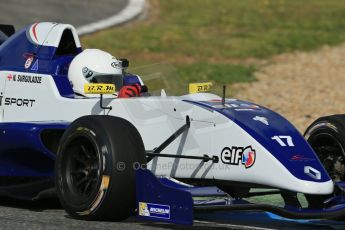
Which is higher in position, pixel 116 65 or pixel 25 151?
pixel 116 65

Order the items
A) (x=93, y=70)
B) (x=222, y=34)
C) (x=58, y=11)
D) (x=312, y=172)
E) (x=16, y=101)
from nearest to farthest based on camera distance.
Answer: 1. (x=312, y=172)
2. (x=93, y=70)
3. (x=16, y=101)
4. (x=222, y=34)
5. (x=58, y=11)

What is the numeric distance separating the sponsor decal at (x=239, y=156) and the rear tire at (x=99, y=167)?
64 cm

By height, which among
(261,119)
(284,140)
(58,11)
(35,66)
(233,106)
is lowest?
(284,140)

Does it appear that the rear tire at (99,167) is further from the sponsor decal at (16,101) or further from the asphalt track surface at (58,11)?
the asphalt track surface at (58,11)

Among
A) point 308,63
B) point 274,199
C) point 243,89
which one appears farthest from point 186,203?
point 308,63

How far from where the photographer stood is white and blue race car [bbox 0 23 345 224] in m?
7.09

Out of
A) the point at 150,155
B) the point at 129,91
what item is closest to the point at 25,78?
the point at 129,91

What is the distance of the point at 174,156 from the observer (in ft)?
24.7

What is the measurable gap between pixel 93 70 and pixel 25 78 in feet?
2.18

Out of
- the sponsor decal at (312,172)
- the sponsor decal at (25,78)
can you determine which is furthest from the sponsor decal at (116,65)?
the sponsor decal at (312,172)

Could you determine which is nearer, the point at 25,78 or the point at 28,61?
the point at 25,78

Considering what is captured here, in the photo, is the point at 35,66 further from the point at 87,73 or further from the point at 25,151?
the point at 25,151

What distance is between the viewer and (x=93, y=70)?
902cm

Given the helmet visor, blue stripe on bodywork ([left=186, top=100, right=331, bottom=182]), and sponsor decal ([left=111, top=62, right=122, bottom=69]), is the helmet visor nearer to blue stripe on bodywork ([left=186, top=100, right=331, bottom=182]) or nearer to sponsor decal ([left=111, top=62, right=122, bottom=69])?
→ sponsor decal ([left=111, top=62, right=122, bottom=69])
